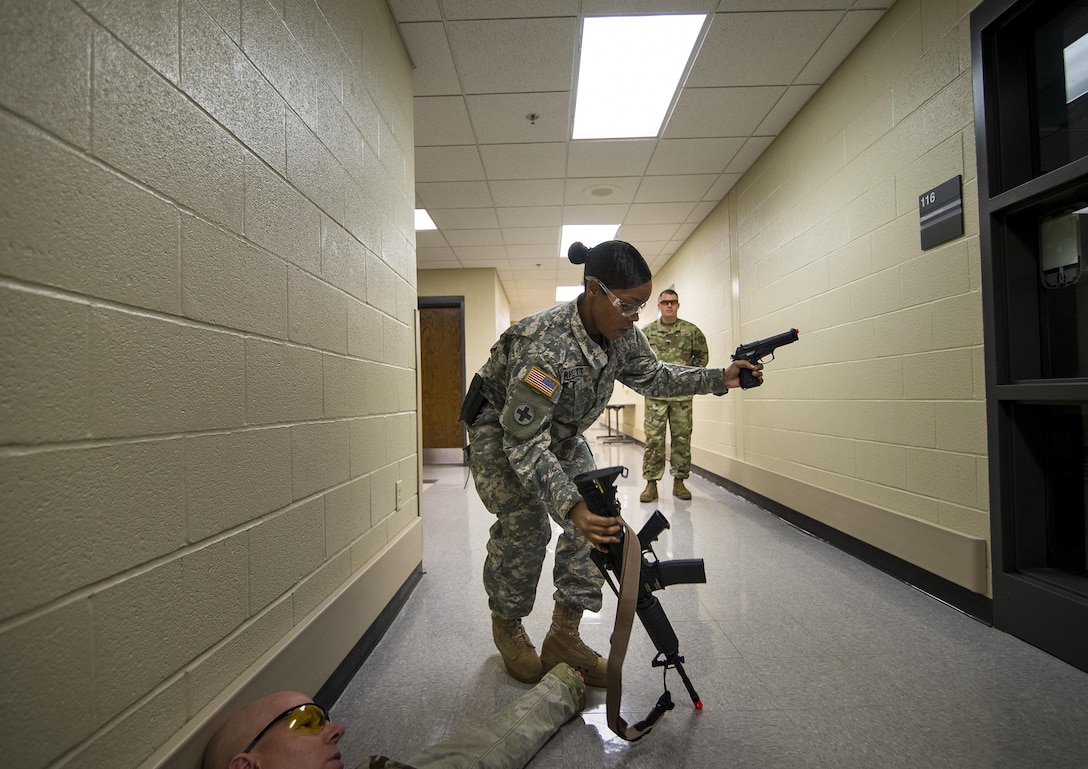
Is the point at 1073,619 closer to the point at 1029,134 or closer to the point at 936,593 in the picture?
the point at 936,593

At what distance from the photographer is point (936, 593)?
2.05m

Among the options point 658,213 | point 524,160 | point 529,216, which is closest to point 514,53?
point 524,160

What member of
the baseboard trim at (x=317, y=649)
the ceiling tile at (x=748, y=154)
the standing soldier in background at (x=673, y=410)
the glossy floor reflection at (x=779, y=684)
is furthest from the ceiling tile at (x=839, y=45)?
the baseboard trim at (x=317, y=649)

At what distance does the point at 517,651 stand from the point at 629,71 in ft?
9.34

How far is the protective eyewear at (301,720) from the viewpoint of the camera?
2.91 ft

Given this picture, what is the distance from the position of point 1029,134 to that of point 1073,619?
5.15 ft

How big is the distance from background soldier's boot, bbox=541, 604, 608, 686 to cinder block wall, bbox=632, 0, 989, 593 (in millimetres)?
1460

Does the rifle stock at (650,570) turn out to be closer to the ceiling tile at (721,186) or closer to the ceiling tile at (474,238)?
the ceiling tile at (721,186)

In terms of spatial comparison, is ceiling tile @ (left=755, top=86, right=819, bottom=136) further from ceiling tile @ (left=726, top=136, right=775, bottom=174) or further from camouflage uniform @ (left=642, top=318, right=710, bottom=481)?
camouflage uniform @ (left=642, top=318, right=710, bottom=481)

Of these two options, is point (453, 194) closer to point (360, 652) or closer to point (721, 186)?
point (721, 186)

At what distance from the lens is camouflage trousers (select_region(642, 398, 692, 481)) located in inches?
157

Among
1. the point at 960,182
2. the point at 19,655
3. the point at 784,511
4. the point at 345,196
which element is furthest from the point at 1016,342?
the point at 19,655

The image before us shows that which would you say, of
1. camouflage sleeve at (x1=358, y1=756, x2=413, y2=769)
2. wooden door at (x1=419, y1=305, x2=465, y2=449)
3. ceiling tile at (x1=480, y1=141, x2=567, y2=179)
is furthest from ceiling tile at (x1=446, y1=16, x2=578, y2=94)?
wooden door at (x1=419, y1=305, x2=465, y2=449)

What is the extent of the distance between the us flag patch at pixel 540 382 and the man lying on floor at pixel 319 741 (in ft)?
2.47
